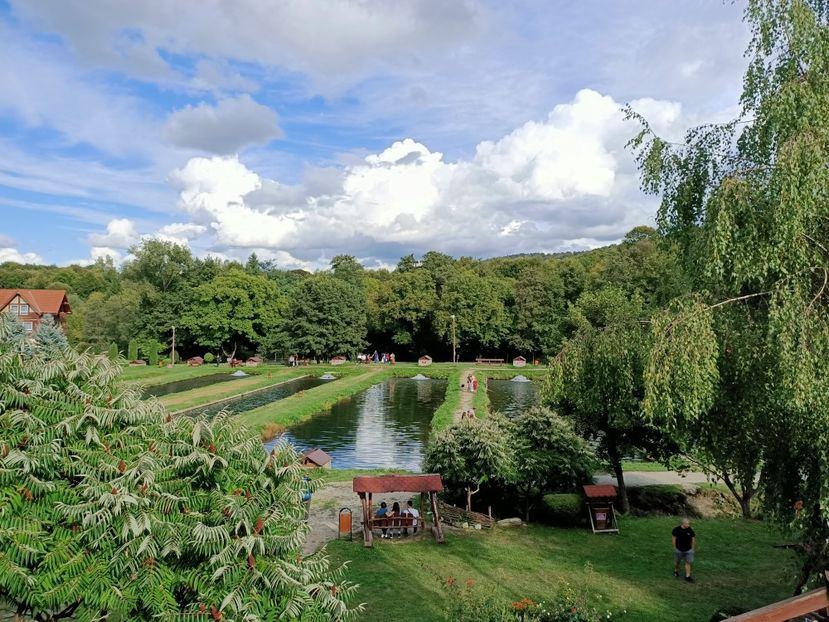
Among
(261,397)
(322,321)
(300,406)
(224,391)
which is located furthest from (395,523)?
(322,321)

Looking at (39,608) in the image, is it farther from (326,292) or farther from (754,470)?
(326,292)

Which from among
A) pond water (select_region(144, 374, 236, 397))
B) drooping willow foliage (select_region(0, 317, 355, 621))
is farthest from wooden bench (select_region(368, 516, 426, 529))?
pond water (select_region(144, 374, 236, 397))

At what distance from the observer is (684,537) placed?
41.8 feet

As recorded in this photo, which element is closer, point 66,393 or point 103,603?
point 103,603

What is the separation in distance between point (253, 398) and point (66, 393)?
3806cm

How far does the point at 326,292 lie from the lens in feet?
225

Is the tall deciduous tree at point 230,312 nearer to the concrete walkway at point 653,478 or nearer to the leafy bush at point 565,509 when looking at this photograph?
the concrete walkway at point 653,478

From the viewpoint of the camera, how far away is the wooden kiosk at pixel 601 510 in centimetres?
1639

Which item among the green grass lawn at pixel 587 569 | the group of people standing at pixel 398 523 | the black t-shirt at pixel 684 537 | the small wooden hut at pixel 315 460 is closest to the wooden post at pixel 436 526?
the green grass lawn at pixel 587 569

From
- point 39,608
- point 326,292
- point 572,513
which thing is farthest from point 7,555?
point 326,292

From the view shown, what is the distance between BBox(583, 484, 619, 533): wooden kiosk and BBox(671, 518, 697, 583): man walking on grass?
3.36 meters

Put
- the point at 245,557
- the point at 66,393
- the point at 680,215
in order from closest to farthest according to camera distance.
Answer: the point at 245,557 < the point at 66,393 < the point at 680,215

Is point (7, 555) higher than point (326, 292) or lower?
lower

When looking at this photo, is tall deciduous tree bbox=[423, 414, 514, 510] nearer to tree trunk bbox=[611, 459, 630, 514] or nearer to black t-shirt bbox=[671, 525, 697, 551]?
tree trunk bbox=[611, 459, 630, 514]
